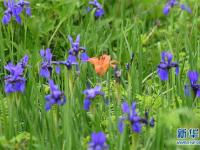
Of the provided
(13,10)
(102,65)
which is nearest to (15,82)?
(102,65)

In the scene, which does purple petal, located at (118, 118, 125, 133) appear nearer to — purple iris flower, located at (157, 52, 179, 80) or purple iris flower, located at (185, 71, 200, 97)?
purple iris flower, located at (157, 52, 179, 80)

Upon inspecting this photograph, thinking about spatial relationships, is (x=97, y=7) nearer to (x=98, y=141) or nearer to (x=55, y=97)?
(x=55, y=97)

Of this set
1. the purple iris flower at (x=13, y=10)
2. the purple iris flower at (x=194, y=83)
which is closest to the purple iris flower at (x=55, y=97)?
the purple iris flower at (x=194, y=83)

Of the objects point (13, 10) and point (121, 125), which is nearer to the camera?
point (121, 125)

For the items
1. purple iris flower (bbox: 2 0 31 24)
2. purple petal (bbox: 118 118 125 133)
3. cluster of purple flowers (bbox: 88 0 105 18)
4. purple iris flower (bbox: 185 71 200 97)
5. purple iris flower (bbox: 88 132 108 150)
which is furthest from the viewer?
cluster of purple flowers (bbox: 88 0 105 18)

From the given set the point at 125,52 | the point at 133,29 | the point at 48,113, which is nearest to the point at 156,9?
the point at 133,29

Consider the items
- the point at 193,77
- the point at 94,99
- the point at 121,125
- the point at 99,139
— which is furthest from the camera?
the point at 193,77

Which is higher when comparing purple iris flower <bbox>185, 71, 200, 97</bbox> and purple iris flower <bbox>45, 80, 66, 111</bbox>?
purple iris flower <bbox>185, 71, 200, 97</bbox>

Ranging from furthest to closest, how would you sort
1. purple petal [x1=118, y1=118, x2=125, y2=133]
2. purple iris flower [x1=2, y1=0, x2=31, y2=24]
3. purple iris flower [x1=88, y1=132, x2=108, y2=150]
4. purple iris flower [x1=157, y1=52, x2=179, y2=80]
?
1. purple iris flower [x1=2, y1=0, x2=31, y2=24]
2. purple iris flower [x1=157, y1=52, x2=179, y2=80]
3. purple petal [x1=118, y1=118, x2=125, y2=133]
4. purple iris flower [x1=88, y1=132, x2=108, y2=150]

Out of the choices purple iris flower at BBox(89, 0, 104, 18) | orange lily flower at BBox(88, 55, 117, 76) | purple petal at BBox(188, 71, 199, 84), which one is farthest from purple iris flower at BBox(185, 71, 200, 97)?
purple iris flower at BBox(89, 0, 104, 18)

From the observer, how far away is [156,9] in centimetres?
443

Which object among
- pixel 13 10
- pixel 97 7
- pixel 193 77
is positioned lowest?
pixel 193 77

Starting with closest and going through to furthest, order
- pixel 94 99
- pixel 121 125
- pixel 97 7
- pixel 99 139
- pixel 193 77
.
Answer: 1. pixel 99 139
2. pixel 121 125
3. pixel 94 99
4. pixel 193 77
5. pixel 97 7

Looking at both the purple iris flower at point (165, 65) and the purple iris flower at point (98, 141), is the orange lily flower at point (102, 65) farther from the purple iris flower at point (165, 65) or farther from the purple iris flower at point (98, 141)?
the purple iris flower at point (98, 141)
